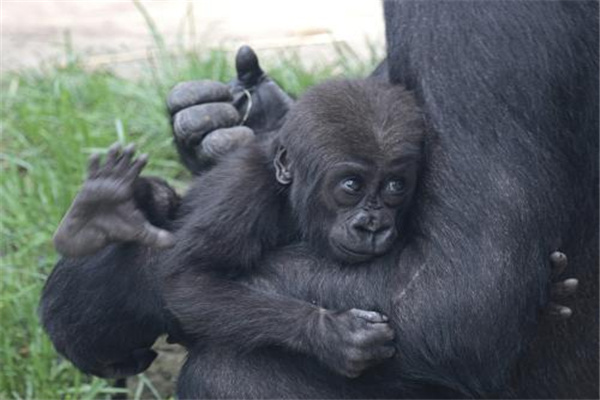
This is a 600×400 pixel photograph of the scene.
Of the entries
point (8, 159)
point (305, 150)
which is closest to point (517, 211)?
point (305, 150)

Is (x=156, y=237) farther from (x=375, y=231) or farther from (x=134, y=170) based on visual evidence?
(x=375, y=231)

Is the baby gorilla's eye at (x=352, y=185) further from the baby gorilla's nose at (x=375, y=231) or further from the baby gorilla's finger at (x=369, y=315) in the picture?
the baby gorilla's finger at (x=369, y=315)

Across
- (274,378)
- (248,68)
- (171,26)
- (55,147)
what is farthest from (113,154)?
(171,26)

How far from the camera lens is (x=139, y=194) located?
3238mm

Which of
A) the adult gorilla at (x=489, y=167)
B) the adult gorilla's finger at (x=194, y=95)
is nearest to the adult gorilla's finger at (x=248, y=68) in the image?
the adult gorilla's finger at (x=194, y=95)

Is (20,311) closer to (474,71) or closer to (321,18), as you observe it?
(474,71)

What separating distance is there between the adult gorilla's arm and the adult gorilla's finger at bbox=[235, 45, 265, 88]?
98cm

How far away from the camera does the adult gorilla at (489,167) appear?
2.81m

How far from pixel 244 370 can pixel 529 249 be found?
67 centimetres

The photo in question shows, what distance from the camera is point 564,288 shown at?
3023 mm

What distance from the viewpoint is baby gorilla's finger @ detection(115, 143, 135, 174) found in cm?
309

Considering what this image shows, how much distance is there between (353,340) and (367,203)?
0.31 meters

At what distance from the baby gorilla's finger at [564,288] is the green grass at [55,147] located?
1.39 meters

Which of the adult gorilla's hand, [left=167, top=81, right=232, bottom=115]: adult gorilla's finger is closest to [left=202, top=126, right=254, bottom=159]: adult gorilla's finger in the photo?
the adult gorilla's hand
